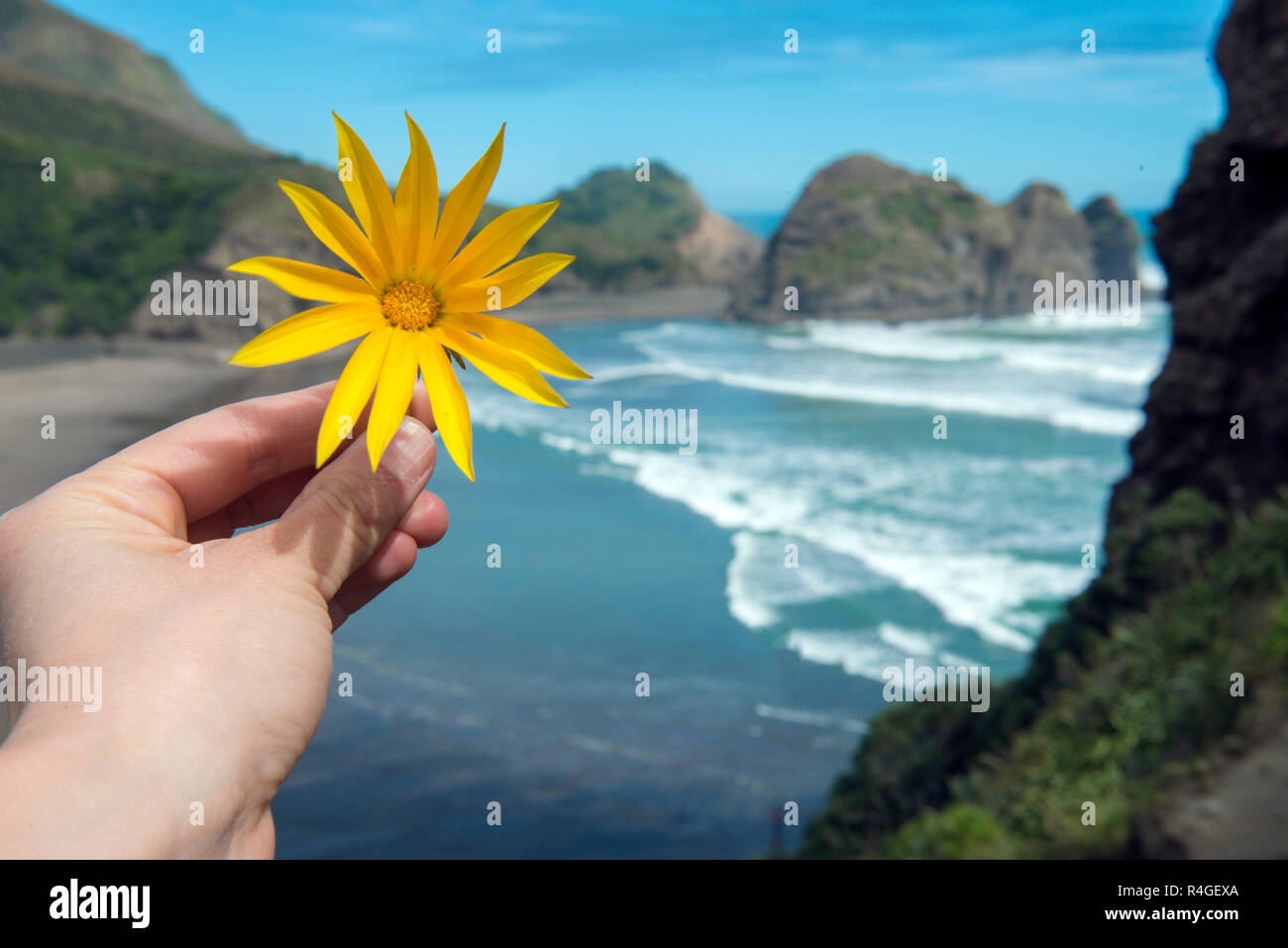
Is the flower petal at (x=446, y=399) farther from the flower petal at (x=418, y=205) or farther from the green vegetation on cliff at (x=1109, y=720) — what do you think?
the green vegetation on cliff at (x=1109, y=720)

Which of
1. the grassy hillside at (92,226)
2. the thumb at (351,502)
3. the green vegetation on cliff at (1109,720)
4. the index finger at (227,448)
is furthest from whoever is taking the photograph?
the grassy hillside at (92,226)

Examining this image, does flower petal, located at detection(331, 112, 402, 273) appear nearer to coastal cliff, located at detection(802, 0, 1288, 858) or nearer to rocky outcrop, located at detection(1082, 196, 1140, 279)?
Result: coastal cliff, located at detection(802, 0, 1288, 858)

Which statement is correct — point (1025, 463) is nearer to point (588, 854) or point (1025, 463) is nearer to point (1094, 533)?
point (1094, 533)

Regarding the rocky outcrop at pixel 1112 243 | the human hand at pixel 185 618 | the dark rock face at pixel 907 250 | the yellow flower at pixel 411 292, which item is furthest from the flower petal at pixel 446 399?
the rocky outcrop at pixel 1112 243

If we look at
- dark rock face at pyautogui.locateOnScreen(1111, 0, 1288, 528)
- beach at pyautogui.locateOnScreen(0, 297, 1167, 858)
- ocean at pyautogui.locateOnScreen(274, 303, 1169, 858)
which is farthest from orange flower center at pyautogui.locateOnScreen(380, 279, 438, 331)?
dark rock face at pyautogui.locateOnScreen(1111, 0, 1288, 528)
